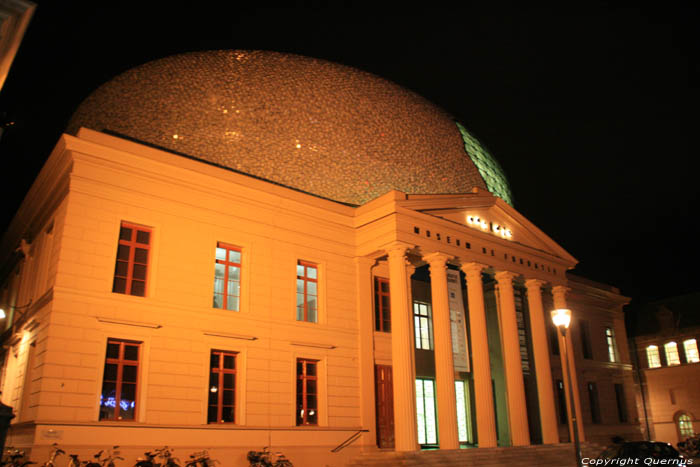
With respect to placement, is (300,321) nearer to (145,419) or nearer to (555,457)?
(145,419)

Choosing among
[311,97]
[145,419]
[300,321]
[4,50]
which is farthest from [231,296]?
[4,50]

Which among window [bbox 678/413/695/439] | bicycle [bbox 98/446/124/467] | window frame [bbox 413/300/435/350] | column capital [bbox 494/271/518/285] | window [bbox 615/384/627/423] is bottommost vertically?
bicycle [bbox 98/446/124/467]

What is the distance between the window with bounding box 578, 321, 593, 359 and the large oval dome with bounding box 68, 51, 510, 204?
13.5m

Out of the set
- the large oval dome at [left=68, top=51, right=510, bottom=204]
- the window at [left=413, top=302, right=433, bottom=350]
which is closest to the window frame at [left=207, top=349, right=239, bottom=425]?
the large oval dome at [left=68, top=51, right=510, bottom=204]

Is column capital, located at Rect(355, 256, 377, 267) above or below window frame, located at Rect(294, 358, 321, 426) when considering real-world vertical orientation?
above

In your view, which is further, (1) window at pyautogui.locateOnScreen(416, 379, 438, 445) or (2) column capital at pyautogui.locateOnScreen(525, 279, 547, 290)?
(2) column capital at pyautogui.locateOnScreen(525, 279, 547, 290)

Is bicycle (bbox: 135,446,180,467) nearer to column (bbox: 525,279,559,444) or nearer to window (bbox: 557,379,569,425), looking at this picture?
column (bbox: 525,279,559,444)

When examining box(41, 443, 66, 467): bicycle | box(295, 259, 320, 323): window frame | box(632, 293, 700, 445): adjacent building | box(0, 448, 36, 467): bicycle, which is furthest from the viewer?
box(632, 293, 700, 445): adjacent building

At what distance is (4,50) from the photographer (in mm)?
9125

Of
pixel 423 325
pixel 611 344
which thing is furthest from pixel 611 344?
pixel 423 325

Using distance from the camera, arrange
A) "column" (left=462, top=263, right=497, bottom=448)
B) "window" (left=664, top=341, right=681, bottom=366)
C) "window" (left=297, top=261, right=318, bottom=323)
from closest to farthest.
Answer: "window" (left=297, top=261, right=318, bottom=323), "column" (left=462, top=263, right=497, bottom=448), "window" (left=664, top=341, right=681, bottom=366)

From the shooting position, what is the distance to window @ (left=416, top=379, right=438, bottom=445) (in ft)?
78.0

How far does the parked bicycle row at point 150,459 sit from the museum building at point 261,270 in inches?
11.7

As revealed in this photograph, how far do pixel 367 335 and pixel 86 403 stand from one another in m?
9.69
